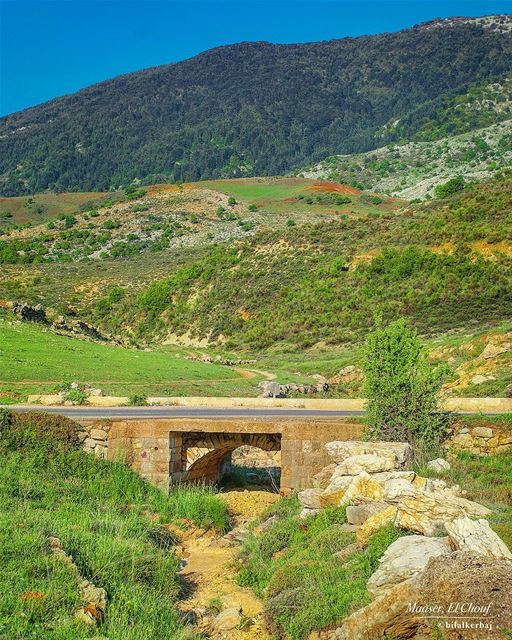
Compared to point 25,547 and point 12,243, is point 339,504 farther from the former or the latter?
point 12,243

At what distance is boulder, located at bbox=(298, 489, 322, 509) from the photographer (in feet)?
45.1

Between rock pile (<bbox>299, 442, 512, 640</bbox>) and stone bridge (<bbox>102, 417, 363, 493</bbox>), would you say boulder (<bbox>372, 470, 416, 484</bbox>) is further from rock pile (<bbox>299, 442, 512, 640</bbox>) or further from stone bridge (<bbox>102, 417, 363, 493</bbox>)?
stone bridge (<bbox>102, 417, 363, 493</bbox>)

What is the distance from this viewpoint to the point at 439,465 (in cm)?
1494

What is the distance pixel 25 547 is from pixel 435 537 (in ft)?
18.5

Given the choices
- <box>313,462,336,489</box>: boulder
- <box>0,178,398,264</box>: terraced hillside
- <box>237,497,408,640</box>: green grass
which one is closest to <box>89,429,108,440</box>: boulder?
<box>237,497,408,640</box>: green grass

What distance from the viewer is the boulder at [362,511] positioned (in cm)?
1207

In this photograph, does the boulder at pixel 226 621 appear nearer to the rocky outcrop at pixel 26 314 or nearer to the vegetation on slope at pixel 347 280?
the rocky outcrop at pixel 26 314

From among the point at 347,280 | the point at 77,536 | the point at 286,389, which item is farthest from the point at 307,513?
the point at 347,280

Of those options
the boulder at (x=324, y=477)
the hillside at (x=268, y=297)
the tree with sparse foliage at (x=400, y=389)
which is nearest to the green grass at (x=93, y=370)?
the hillside at (x=268, y=297)

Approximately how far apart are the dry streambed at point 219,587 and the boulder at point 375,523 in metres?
1.85

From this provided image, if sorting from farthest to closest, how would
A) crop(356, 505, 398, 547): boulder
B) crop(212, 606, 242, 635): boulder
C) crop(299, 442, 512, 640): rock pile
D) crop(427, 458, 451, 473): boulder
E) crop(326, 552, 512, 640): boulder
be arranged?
crop(427, 458, 451, 473): boulder → crop(356, 505, 398, 547): boulder → crop(212, 606, 242, 635): boulder → crop(299, 442, 512, 640): rock pile → crop(326, 552, 512, 640): boulder

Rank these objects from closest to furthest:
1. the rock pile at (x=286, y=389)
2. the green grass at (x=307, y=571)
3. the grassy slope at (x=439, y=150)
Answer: the green grass at (x=307, y=571) < the rock pile at (x=286, y=389) < the grassy slope at (x=439, y=150)

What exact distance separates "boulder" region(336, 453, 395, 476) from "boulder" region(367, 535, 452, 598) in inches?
159

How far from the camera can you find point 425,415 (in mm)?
16656
